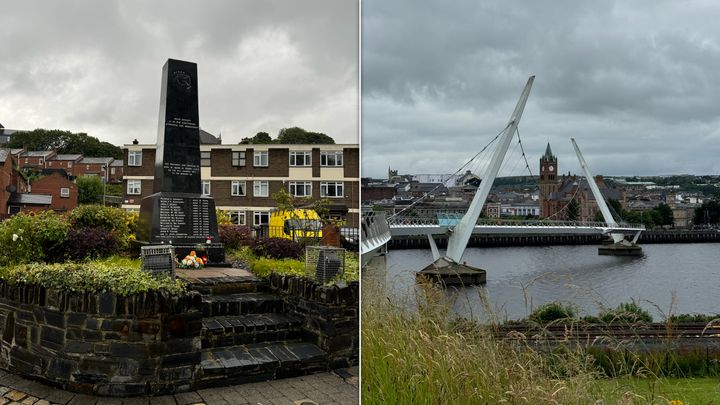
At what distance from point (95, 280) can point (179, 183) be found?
10.5ft

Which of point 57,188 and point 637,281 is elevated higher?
point 57,188

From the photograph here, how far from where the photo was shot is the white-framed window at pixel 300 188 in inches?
835

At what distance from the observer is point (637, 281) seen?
65.9 ft

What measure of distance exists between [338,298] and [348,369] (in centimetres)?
44

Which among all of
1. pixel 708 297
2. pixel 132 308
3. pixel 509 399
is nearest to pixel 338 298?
pixel 132 308

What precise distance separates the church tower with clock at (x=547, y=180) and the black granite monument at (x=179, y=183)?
50594 mm

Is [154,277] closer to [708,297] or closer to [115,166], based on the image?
[115,166]

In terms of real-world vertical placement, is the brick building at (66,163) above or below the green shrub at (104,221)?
above

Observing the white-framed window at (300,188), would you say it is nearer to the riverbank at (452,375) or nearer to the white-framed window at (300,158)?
the white-framed window at (300,158)

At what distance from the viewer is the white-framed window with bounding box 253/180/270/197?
21.8 metres

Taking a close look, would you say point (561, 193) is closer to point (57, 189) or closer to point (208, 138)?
point (208, 138)

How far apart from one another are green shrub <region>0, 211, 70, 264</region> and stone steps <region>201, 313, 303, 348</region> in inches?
73.2

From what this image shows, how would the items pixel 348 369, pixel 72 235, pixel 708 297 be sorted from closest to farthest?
1. pixel 348 369
2. pixel 72 235
3. pixel 708 297

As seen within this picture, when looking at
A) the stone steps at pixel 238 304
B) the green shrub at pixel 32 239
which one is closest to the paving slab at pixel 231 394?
the stone steps at pixel 238 304
